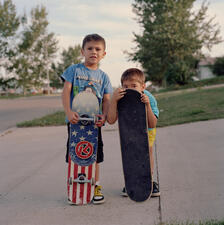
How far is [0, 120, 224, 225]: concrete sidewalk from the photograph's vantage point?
2547 mm

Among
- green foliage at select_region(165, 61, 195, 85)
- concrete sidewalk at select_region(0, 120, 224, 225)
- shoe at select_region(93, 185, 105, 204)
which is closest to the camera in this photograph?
concrete sidewalk at select_region(0, 120, 224, 225)

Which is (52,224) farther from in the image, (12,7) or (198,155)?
(12,7)

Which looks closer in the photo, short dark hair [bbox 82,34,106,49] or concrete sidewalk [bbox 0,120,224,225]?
concrete sidewalk [bbox 0,120,224,225]

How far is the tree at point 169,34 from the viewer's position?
31.2 m

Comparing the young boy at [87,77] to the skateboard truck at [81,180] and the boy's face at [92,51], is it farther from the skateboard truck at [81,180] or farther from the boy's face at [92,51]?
the skateboard truck at [81,180]

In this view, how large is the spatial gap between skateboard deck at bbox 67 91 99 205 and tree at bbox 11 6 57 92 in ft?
143

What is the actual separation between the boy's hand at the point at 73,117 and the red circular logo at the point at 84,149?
9.1 inches

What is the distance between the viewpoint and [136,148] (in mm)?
2695

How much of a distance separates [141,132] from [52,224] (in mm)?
1028

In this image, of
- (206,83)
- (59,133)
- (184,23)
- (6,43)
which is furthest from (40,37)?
(59,133)

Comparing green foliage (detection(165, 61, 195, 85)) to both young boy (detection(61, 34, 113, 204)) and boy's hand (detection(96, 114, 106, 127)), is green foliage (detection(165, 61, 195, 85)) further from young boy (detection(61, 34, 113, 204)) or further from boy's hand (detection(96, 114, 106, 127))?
boy's hand (detection(96, 114, 106, 127))

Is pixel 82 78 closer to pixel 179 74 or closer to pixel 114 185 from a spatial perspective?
pixel 114 185

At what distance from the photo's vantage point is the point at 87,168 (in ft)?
9.76

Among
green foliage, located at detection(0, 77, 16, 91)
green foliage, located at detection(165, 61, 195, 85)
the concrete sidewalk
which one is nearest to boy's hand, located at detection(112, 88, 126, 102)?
the concrete sidewalk
